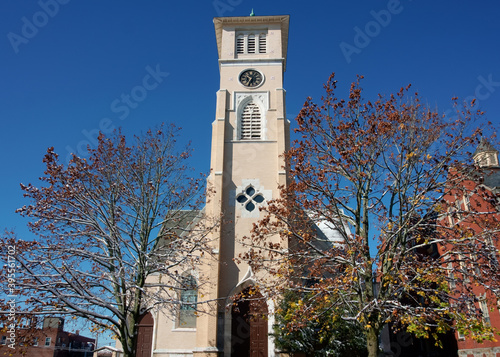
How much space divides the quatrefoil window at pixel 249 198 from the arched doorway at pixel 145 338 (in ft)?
25.6

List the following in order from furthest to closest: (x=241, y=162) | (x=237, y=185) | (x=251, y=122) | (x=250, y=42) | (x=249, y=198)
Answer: (x=250, y=42)
(x=251, y=122)
(x=241, y=162)
(x=237, y=185)
(x=249, y=198)

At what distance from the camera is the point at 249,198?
76.0 feet

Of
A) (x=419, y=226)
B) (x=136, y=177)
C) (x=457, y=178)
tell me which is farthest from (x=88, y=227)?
(x=457, y=178)

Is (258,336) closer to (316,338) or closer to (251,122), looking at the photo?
(316,338)

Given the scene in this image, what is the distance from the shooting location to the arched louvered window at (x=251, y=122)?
990 inches

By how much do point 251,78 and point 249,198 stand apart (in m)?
8.20

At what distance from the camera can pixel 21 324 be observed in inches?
491

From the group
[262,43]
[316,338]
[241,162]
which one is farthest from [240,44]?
[316,338]

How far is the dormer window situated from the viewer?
2800 centimetres

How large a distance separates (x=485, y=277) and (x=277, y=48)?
1996 cm

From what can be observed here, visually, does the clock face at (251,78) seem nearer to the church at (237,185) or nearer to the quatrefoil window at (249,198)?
the church at (237,185)

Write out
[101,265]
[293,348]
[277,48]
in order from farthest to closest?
1. [277,48]
2. [293,348]
3. [101,265]

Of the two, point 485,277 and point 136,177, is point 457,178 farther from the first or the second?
point 136,177

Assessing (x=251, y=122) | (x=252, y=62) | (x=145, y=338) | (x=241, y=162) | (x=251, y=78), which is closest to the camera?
(x=145, y=338)
